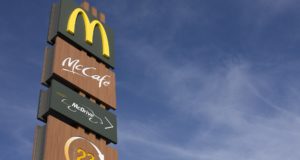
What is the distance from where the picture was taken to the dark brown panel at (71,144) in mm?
25000

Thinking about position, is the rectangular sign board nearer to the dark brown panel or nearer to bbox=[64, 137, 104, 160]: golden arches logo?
the dark brown panel

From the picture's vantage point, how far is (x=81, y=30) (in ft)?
111

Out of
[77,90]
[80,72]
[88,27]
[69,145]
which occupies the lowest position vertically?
[69,145]

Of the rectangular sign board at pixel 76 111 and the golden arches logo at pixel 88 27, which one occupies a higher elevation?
the golden arches logo at pixel 88 27

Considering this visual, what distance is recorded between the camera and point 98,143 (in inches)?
1150

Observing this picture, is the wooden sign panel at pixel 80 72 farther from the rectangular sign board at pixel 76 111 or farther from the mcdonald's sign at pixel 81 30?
the rectangular sign board at pixel 76 111

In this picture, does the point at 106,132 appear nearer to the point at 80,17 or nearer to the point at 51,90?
the point at 51,90

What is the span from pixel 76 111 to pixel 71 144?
8.93ft

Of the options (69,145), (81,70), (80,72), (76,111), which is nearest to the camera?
(69,145)

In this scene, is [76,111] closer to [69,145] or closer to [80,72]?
[69,145]

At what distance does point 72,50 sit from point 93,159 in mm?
7822

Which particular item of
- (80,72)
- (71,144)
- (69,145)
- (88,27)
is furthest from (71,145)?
(88,27)

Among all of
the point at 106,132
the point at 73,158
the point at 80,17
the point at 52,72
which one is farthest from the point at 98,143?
the point at 80,17

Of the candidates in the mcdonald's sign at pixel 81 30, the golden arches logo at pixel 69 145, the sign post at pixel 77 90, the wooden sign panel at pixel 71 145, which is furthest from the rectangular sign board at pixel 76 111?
the mcdonald's sign at pixel 81 30
